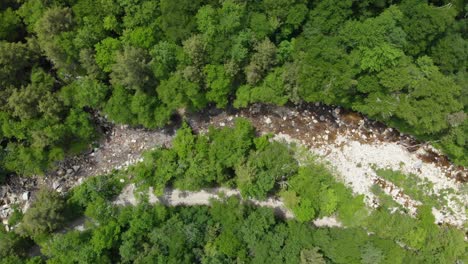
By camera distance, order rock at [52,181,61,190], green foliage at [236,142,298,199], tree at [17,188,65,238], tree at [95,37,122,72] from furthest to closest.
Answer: rock at [52,181,61,190] < green foliage at [236,142,298,199] < tree at [17,188,65,238] < tree at [95,37,122,72]

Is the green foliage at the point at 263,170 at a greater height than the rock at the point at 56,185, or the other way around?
the green foliage at the point at 263,170

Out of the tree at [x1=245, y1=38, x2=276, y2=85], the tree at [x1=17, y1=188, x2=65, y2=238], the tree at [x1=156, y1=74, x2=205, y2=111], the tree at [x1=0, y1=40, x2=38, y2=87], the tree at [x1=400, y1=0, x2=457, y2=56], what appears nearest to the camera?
the tree at [x1=400, y1=0, x2=457, y2=56]

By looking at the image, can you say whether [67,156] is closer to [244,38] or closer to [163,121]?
[163,121]

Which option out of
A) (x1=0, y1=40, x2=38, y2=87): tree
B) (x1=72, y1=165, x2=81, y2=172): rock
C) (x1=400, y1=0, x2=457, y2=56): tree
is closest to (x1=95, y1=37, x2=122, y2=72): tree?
(x1=0, y1=40, x2=38, y2=87): tree

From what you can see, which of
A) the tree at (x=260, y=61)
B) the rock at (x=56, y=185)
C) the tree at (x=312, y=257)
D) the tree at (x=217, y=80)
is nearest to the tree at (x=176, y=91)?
the tree at (x=217, y=80)

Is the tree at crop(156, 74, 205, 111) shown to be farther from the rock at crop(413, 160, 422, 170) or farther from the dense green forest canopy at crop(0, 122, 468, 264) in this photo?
the rock at crop(413, 160, 422, 170)

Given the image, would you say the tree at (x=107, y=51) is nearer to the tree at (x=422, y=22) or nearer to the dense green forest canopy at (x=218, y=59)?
the dense green forest canopy at (x=218, y=59)

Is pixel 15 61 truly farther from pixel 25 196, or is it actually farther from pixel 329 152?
pixel 329 152
